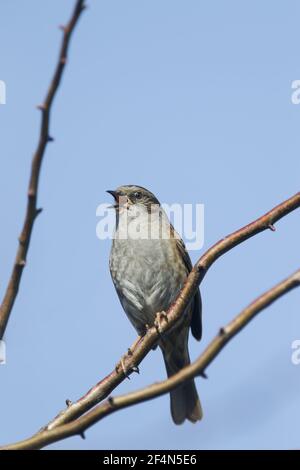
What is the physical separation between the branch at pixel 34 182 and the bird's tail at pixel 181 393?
3.83 m

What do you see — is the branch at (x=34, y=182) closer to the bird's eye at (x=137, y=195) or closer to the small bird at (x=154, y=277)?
the small bird at (x=154, y=277)

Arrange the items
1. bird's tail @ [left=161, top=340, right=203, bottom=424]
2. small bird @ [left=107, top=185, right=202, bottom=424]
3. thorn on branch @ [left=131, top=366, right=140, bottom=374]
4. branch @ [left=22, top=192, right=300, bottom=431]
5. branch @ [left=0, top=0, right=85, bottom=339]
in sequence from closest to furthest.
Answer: branch @ [left=0, top=0, right=85, bottom=339], branch @ [left=22, top=192, right=300, bottom=431], thorn on branch @ [left=131, top=366, right=140, bottom=374], bird's tail @ [left=161, top=340, right=203, bottom=424], small bird @ [left=107, top=185, right=202, bottom=424]

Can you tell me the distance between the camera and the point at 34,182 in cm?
230

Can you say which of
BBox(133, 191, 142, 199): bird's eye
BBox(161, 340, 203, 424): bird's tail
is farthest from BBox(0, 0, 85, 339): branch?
BBox(133, 191, 142, 199): bird's eye

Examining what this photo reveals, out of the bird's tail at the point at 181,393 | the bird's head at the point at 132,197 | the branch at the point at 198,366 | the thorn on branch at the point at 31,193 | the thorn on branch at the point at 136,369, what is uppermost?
the bird's head at the point at 132,197

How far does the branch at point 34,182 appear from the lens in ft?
6.93

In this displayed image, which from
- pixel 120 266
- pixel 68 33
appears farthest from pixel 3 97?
pixel 68 33

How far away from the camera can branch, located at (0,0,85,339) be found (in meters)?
2.11

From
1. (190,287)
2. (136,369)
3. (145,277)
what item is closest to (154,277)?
(145,277)

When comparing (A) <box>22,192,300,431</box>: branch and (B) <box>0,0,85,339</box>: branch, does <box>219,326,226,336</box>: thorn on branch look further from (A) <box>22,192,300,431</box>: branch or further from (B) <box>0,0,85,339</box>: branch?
(A) <box>22,192,300,431</box>: branch

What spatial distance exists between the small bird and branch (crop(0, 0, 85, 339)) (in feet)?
12.9

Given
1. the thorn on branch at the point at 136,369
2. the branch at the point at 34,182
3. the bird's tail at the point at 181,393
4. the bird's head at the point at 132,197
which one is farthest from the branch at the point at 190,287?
the bird's head at the point at 132,197

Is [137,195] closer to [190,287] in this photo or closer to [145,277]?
[145,277]
